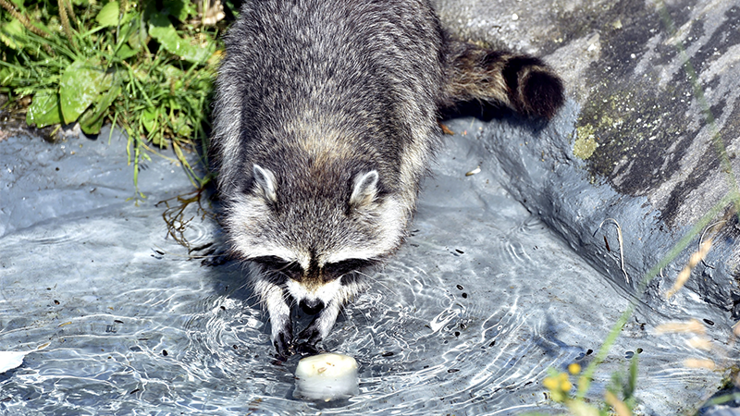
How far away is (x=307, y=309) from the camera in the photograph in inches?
129

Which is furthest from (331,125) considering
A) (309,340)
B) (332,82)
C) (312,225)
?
(309,340)

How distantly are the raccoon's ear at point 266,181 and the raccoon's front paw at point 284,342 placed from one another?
0.79 meters

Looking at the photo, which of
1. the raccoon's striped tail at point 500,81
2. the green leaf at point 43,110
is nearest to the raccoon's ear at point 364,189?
the raccoon's striped tail at point 500,81

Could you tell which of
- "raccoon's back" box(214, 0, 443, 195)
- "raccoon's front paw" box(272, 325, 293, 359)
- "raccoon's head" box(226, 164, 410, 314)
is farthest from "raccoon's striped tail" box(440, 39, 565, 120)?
"raccoon's front paw" box(272, 325, 293, 359)

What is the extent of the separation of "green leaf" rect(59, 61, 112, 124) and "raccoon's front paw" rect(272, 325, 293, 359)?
2.15 meters

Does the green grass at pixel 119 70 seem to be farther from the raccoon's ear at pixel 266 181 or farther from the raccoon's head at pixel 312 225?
the raccoon's ear at pixel 266 181

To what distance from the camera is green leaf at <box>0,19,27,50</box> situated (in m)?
4.43

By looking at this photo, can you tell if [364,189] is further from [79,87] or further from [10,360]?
[79,87]

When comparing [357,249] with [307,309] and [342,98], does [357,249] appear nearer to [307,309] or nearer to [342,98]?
[307,309]

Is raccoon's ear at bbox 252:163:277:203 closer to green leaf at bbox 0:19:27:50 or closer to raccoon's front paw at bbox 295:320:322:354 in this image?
raccoon's front paw at bbox 295:320:322:354

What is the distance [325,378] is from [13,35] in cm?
322

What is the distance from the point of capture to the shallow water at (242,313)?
9.91 ft

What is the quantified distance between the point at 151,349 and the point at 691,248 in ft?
9.20

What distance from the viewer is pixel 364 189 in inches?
123
